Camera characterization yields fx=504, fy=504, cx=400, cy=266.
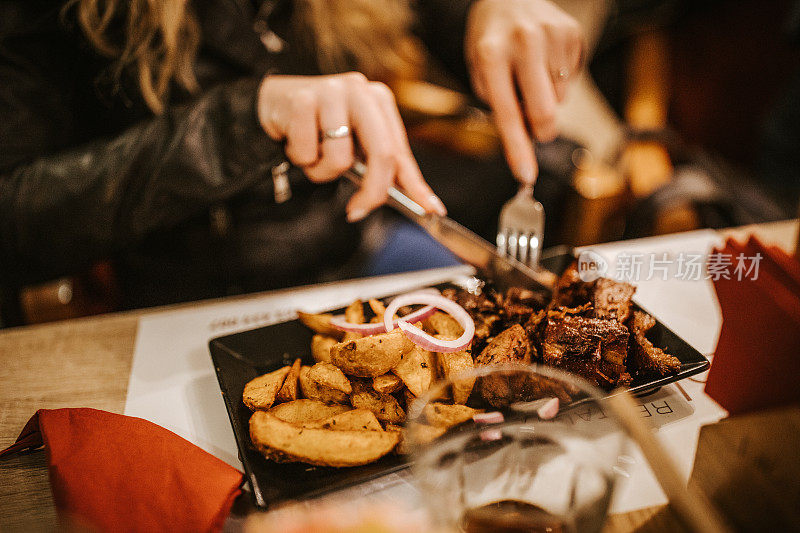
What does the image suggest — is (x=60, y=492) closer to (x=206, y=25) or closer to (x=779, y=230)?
(x=206, y=25)

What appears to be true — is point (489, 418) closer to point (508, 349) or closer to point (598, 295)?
point (508, 349)

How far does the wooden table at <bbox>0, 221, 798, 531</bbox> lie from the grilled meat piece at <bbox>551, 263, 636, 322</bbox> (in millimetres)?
312

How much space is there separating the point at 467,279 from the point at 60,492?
32.0 inches

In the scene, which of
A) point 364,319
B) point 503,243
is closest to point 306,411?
A: point 364,319

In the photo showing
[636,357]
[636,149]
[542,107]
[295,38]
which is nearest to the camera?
[636,357]

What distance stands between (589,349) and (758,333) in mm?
245

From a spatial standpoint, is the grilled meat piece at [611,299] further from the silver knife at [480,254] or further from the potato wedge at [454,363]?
the potato wedge at [454,363]

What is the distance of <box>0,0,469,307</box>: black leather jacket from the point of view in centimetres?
115

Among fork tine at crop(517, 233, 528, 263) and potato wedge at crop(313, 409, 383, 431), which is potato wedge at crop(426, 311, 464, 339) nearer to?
potato wedge at crop(313, 409, 383, 431)

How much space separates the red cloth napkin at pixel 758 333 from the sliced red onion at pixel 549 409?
355mm

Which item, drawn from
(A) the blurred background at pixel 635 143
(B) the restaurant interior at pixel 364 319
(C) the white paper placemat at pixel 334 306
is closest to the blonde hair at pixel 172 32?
(B) the restaurant interior at pixel 364 319

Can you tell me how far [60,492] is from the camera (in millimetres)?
643

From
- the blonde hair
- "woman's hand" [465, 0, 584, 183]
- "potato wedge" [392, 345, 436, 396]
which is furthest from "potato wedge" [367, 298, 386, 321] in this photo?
the blonde hair

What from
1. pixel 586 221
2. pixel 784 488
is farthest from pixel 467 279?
pixel 586 221
